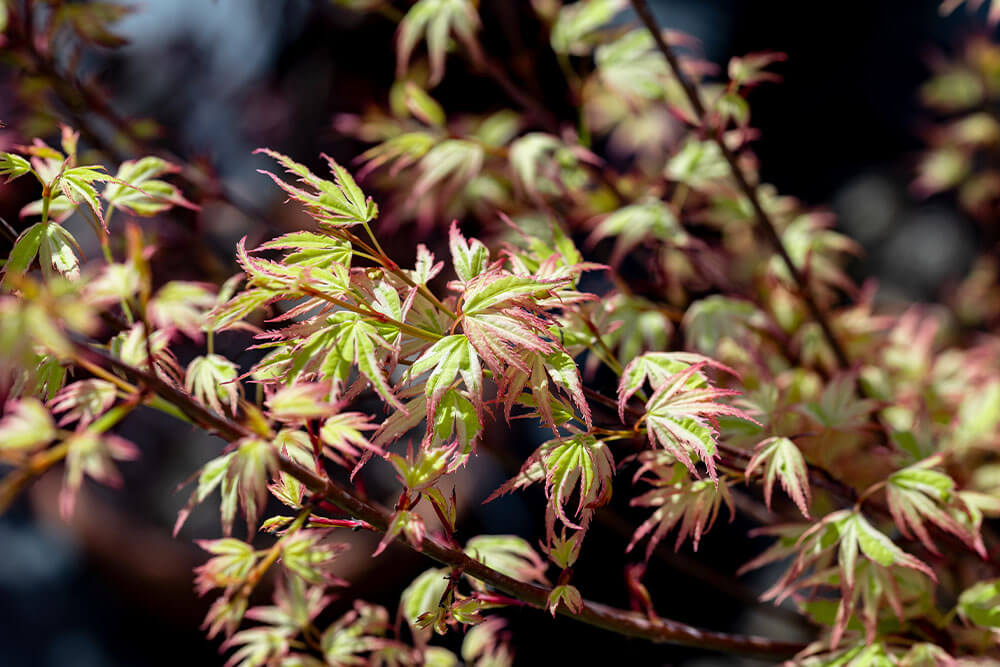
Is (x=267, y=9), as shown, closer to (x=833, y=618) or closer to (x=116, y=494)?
(x=116, y=494)

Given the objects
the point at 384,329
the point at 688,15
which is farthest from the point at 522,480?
the point at 688,15

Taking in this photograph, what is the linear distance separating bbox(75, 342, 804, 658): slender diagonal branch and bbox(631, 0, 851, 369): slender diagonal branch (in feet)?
1.41

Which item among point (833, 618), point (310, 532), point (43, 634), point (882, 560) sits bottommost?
point (43, 634)

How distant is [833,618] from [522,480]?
44 cm

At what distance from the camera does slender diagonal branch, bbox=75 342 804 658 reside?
0.47 metres

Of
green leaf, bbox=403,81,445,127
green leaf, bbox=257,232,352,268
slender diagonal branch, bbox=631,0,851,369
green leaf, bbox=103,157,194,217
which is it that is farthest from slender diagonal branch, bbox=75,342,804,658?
green leaf, bbox=403,81,445,127

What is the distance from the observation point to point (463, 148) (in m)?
0.96

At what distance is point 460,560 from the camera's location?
0.57 metres

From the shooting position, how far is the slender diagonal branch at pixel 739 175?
853mm

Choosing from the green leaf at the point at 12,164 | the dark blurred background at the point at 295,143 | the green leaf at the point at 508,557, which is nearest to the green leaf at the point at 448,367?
the green leaf at the point at 508,557

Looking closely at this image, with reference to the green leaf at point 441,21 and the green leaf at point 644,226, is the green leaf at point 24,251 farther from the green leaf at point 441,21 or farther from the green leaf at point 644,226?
the green leaf at point 644,226

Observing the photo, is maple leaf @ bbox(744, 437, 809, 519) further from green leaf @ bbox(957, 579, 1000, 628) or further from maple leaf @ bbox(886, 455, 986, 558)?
green leaf @ bbox(957, 579, 1000, 628)

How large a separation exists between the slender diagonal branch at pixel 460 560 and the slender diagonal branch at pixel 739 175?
429mm

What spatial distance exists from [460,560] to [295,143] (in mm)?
1495
